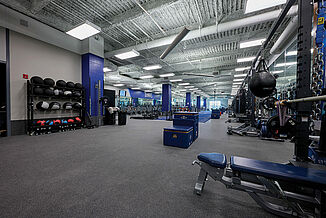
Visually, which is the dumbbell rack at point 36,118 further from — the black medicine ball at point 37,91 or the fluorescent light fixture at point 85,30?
the fluorescent light fixture at point 85,30

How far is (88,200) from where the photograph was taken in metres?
1.42

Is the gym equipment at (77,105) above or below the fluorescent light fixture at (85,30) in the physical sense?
below

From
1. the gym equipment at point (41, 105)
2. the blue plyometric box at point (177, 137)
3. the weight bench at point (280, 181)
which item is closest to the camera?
the weight bench at point (280, 181)

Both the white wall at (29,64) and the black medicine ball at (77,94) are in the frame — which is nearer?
the white wall at (29,64)

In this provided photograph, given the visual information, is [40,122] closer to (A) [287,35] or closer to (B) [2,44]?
(B) [2,44]

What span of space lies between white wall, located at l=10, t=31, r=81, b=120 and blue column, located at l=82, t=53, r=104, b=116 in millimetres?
676

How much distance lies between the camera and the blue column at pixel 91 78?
20.4 feet

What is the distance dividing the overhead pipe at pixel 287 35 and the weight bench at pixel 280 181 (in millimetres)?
4982

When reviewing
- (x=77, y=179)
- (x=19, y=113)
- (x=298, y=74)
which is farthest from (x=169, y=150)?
(x=19, y=113)

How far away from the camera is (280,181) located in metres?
1.31

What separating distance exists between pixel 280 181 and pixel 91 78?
24.2 feet

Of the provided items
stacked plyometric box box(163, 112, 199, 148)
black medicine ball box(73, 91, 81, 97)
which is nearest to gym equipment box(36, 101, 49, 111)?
black medicine ball box(73, 91, 81, 97)

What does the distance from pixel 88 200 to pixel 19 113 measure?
5553 millimetres

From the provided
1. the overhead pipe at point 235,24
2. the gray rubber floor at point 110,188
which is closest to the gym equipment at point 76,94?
the gray rubber floor at point 110,188
